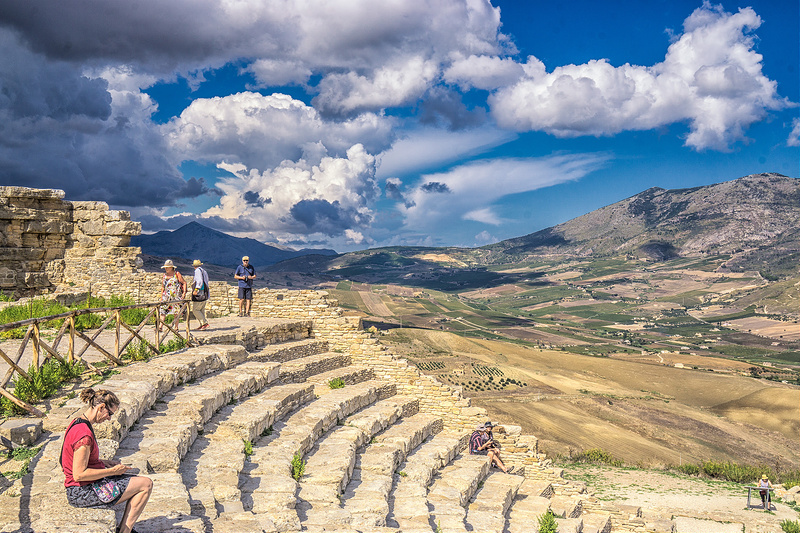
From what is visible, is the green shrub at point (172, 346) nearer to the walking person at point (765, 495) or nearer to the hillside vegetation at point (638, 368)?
the walking person at point (765, 495)

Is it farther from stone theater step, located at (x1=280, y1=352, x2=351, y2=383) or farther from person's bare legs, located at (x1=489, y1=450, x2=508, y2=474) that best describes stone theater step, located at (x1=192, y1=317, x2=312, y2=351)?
person's bare legs, located at (x1=489, y1=450, x2=508, y2=474)

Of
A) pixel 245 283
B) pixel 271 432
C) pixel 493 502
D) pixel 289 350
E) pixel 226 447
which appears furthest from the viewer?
pixel 245 283

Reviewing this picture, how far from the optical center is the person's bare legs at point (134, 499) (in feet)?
15.3

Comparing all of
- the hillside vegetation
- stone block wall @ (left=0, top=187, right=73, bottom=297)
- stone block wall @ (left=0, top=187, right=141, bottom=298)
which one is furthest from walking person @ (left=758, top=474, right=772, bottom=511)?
stone block wall @ (left=0, top=187, right=73, bottom=297)

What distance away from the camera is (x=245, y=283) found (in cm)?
1714

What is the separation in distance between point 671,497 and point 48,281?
25.0 metres

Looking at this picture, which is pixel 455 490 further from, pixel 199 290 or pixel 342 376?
pixel 199 290

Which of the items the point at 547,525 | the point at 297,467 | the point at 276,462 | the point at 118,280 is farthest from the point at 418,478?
the point at 118,280

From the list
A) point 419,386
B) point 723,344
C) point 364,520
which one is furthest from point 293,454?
point 723,344

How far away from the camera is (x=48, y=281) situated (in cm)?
1944

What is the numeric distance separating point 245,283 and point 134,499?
1274cm

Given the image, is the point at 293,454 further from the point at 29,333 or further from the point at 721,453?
the point at 721,453

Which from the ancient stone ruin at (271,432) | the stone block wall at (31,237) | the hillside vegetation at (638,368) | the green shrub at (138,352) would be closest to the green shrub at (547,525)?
the ancient stone ruin at (271,432)

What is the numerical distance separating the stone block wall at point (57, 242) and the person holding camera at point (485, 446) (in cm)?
1395
